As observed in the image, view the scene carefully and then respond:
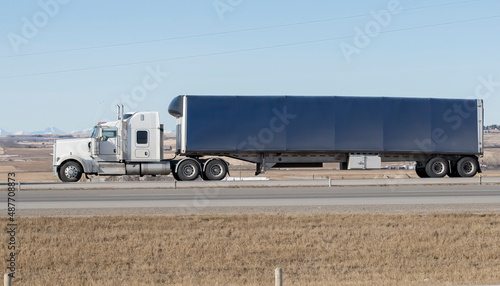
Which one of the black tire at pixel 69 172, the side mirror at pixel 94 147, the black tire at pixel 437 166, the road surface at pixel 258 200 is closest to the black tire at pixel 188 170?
the side mirror at pixel 94 147

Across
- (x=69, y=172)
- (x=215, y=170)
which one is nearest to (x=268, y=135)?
(x=215, y=170)

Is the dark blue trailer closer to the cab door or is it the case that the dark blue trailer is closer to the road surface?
the cab door

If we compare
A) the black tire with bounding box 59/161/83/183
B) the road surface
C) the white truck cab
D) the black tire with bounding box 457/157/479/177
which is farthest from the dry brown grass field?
the black tire with bounding box 457/157/479/177

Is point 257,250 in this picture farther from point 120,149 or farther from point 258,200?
point 120,149

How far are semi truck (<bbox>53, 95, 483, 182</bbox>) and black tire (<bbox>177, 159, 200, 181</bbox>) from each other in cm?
5

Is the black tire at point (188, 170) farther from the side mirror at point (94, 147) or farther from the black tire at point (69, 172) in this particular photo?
the black tire at point (69, 172)

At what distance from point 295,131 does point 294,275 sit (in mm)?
17838

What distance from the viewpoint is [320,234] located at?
51.6 feet

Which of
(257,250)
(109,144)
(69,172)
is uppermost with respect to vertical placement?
(109,144)

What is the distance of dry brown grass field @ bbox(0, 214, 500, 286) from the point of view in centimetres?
1309

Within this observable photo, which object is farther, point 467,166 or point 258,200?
point 467,166

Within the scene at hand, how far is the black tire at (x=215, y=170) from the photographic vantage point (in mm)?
30844

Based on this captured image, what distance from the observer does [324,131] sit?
31.1 metres

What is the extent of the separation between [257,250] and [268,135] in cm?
1618
